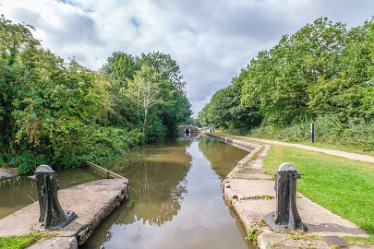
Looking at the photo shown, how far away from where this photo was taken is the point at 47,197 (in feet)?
12.3

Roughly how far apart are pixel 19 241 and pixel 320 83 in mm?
19398

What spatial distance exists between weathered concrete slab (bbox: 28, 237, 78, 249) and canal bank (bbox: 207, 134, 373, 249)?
2.73 meters

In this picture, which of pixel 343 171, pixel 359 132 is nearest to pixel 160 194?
pixel 343 171

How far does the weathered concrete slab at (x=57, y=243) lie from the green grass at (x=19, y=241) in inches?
4.0

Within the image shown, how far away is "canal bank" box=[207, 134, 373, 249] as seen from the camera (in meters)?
3.18

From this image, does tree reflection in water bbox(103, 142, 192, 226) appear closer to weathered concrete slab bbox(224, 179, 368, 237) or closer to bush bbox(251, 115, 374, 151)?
weathered concrete slab bbox(224, 179, 368, 237)

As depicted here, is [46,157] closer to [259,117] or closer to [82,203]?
[82,203]

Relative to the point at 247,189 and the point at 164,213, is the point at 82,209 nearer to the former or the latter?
the point at 164,213

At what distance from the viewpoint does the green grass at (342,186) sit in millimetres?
4078

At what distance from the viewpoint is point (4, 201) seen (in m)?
5.73

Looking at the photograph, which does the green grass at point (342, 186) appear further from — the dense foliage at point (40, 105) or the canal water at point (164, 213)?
the dense foliage at point (40, 105)

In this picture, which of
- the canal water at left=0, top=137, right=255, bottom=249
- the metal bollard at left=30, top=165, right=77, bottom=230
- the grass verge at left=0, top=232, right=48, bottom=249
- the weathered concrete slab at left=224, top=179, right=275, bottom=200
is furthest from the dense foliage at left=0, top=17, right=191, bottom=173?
the weathered concrete slab at left=224, top=179, right=275, bottom=200

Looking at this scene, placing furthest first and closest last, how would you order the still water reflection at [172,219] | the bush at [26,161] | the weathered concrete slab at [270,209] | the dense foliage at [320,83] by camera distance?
the dense foliage at [320,83] → the bush at [26,161] → the still water reflection at [172,219] → the weathered concrete slab at [270,209]

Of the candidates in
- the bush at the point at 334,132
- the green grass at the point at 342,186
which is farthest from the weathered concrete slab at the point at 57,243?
the bush at the point at 334,132
